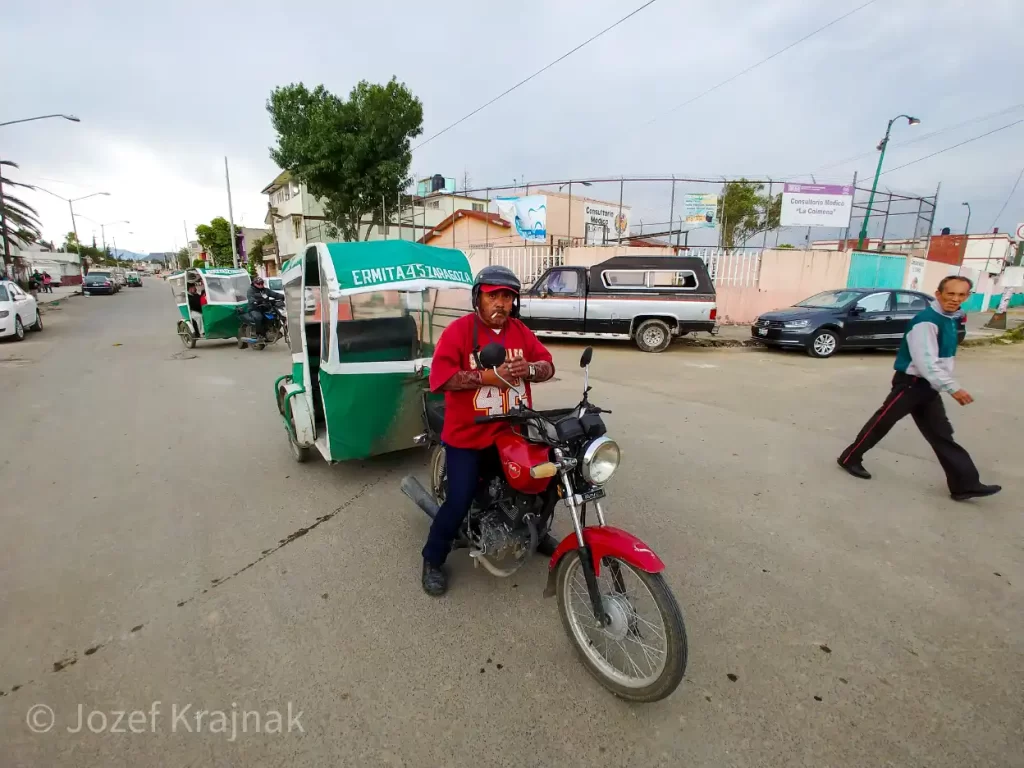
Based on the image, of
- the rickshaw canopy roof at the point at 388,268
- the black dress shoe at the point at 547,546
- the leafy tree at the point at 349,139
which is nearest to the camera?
the black dress shoe at the point at 547,546

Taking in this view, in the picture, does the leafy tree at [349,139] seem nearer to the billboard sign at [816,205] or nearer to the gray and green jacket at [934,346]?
the billboard sign at [816,205]

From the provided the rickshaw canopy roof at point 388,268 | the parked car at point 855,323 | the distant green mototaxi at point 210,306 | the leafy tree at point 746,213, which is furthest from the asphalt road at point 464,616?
the leafy tree at point 746,213

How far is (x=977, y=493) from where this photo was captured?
3.90 m

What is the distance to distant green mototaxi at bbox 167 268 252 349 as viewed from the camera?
10766 millimetres

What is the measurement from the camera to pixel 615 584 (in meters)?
2.23

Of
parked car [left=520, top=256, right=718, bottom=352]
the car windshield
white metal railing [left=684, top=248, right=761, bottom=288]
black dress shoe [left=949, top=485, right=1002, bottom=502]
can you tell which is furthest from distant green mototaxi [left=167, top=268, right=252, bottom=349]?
the car windshield

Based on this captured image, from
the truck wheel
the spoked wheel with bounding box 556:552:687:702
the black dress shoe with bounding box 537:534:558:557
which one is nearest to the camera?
the spoked wheel with bounding box 556:552:687:702

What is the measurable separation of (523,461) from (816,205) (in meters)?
18.4

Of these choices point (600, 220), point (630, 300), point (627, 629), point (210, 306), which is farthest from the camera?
point (600, 220)

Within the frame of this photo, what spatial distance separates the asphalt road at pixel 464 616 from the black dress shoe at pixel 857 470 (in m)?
0.12

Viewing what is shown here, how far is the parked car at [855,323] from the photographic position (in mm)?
10773

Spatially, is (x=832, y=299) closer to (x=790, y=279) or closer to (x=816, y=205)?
(x=790, y=279)

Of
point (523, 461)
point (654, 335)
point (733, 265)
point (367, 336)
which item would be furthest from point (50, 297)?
point (523, 461)

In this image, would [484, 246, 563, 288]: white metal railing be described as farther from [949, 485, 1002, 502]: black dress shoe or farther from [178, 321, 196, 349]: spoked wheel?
[949, 485, 1002, 502]: black dress shoe
